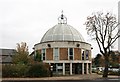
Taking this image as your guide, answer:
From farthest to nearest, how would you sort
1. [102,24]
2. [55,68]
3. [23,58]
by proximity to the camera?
[23,58] → [55,68] → [102,24]

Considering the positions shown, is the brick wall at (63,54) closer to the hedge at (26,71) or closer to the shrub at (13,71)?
the hedge at (26,71)

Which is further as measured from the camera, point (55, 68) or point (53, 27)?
point (53, 27)

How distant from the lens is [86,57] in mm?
46219

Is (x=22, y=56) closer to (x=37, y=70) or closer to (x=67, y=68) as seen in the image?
(x=67, y=68)

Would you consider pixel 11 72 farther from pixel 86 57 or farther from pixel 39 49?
pixel 86 57

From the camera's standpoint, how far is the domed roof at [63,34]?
151ft

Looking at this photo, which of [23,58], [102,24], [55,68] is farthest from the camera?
[23,58]

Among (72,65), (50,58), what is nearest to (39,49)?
(50,58)

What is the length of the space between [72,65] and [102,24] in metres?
11.4

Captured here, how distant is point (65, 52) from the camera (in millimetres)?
43531

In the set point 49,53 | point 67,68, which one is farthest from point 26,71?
point 67,68

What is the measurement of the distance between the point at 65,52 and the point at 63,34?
4.43m

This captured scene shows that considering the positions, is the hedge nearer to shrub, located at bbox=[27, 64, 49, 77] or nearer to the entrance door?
shrub, located at bbox=[27, 64, 49, 77]

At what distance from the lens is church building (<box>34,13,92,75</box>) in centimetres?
4362
